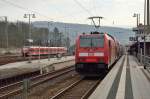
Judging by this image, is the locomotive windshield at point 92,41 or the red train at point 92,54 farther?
the locomotive windshield at point 92,41

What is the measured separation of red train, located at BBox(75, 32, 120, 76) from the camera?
25044 millimetres

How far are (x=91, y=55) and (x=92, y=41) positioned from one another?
117 centimetres

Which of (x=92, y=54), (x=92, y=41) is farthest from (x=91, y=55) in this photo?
(x=92, y=41)

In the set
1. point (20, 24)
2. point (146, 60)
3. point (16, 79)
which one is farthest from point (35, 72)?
point (20, 24)

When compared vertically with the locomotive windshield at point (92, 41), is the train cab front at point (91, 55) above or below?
below

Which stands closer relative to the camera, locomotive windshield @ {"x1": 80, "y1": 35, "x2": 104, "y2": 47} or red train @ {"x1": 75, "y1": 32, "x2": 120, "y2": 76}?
red train @ {"x1": 75, "y1": 32, "x2": 120, "y2": 76}

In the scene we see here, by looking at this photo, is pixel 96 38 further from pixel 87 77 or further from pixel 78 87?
pixel 78 87

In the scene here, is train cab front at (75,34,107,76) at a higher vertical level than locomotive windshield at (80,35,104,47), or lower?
lower

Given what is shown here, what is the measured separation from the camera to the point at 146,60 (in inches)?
1406

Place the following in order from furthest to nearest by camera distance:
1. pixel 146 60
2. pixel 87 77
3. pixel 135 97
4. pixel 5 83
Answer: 1. pixel 146 60
2. pixel 87 77
3. pixel 5 83
4. pixel 135 97

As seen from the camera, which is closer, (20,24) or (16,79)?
(16,79)

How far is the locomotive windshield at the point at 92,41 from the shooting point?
84.4 feet

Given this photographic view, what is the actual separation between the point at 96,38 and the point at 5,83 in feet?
21.7

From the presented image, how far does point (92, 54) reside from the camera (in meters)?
25.2
